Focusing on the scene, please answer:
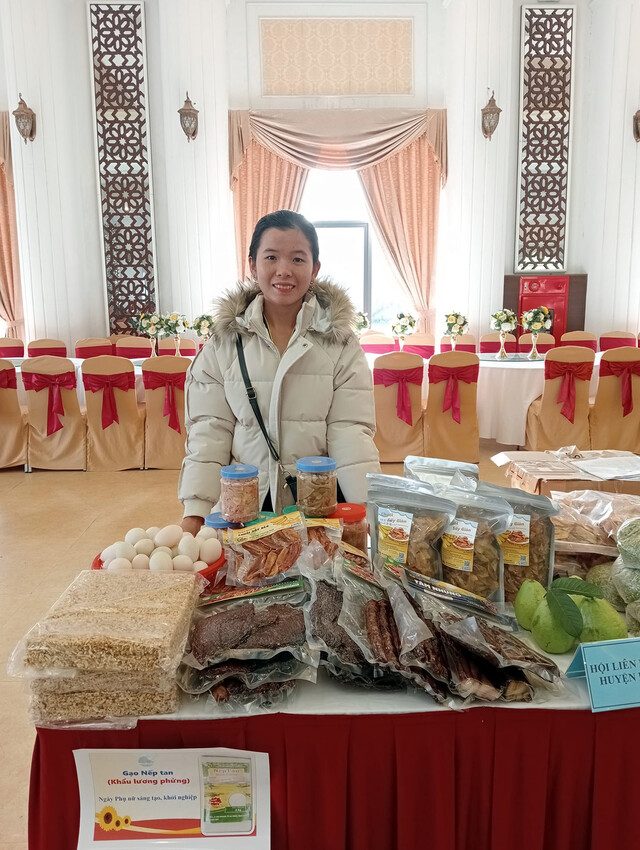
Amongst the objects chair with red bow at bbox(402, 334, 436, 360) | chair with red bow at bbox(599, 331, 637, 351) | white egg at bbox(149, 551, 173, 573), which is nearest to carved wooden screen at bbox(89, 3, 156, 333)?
chair with red bow at bbox(402, 334, 436, 360)

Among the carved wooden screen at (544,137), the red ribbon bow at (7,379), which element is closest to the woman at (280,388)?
the red ribbon bow at (7,379)

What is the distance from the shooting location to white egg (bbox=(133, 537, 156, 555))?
1.39 meters

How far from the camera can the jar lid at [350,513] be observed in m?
1.59

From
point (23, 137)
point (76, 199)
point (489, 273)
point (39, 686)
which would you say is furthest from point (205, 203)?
point (39, 686)

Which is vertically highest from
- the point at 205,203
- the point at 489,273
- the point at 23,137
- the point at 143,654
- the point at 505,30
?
the point at 505,30

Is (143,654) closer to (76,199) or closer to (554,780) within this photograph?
(554,780)

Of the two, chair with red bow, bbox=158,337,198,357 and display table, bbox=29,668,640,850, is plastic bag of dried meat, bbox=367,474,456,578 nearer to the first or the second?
display table, bbox=29,668,640,850

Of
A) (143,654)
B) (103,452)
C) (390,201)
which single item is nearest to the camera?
(143,654)

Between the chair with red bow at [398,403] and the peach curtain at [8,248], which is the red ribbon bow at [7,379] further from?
the peach curtain at [8,248]

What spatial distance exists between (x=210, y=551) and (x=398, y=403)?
13.1ft

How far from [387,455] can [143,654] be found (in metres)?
4.55

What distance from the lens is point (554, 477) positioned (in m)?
1.99

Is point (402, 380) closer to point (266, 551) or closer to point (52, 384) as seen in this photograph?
point (52, 384)

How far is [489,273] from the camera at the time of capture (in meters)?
7.70
